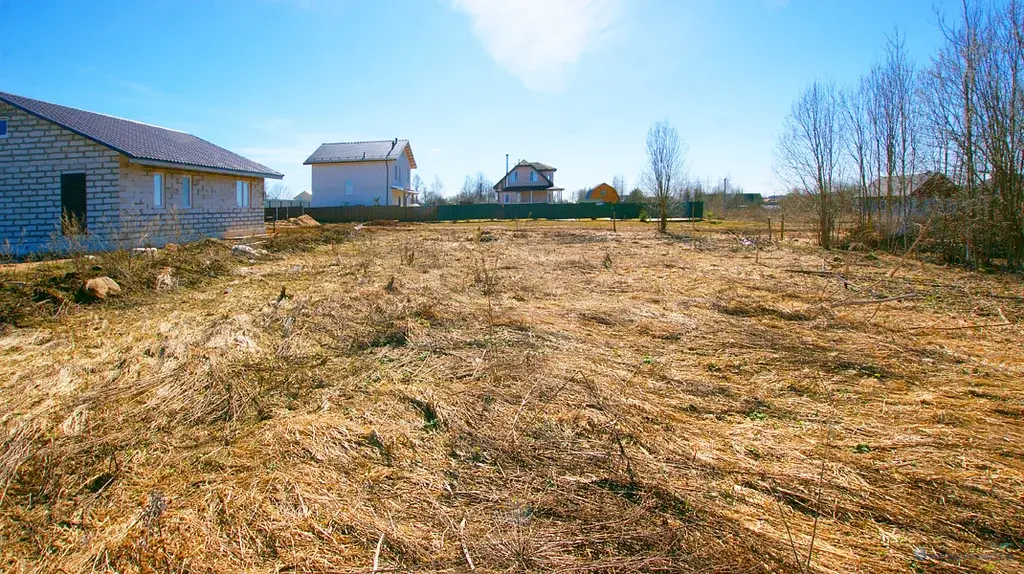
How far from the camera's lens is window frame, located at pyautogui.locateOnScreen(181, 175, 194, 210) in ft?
54.9

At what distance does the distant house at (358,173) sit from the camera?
39.3 m

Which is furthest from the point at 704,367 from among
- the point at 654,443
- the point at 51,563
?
the point at 51,563

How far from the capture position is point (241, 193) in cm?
1992

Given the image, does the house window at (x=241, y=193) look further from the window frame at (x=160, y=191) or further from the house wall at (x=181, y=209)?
the window frame at (x=160, y=191)

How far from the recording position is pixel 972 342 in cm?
602

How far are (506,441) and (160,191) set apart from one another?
16.7 m

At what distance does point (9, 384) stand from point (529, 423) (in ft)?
14.0

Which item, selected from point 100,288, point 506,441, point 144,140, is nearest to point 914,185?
point 506,441

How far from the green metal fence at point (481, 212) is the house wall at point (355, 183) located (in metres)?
2.70

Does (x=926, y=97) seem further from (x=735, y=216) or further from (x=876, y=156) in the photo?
(x=735, y=216)

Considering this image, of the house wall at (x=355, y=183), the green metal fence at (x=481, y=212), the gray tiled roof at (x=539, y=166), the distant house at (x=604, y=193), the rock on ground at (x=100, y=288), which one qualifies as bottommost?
Result: the rock on ground at (x=100, y=288)

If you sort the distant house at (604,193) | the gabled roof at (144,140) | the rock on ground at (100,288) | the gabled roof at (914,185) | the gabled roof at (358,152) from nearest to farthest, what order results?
the rock on ground at (100,288), the gabled roof at (144,140), the gabled roof at (914,185), the gabled roof at (358,152), the distant house at (604,193)

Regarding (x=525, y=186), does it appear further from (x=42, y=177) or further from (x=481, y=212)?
(x=42, y=177)

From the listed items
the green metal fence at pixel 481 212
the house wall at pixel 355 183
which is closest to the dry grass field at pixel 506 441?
the green metal fence at pixel 481 212
